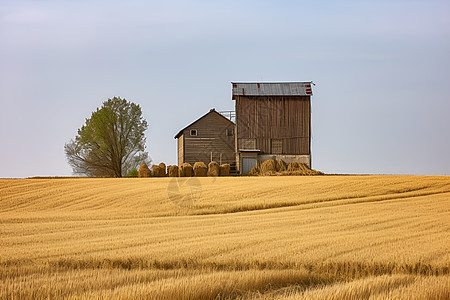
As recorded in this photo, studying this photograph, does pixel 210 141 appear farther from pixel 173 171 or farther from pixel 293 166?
pixel 293 166

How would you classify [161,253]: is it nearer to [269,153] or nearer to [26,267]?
[26,267]

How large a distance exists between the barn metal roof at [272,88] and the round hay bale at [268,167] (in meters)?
7.93

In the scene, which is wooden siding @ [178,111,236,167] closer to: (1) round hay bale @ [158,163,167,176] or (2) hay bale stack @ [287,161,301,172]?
(1) round hay bale @ [158,163,167,176]

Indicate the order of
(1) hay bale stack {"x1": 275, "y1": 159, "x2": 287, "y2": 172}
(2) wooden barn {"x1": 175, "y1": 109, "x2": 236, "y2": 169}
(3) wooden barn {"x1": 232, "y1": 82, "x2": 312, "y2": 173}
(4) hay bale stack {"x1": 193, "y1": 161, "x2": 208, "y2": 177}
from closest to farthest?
1. (4) hay bale stack {"x1": 193, "y1": 161, "x2": 208, "y2": 177}
2. (1) hay bale stack {"x1": 275, "y1": 159, "x2": 287, "y2": 172}
3. (3) wooden barn {"x1": 232, "y1": 82, "x2": 312, "y2": 173}
4. (2) wooden barn {"x1": 175, "y1": 109, "x2": 236, "y2": 169}

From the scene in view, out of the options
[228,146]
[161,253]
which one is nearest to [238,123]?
[228,146]

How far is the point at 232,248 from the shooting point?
1228 cm

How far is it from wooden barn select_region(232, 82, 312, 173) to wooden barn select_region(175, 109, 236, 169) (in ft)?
5.92

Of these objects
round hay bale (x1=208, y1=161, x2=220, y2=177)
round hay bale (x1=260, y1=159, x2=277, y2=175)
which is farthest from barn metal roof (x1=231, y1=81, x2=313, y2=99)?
round hay bale (x1=208, y1=161, x2=220, y2=177)

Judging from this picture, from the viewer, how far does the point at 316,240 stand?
13.2 m

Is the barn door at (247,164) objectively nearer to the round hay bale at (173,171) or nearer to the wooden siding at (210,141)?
the wooden siding at (210,141)

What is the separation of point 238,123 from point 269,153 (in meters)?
4.78

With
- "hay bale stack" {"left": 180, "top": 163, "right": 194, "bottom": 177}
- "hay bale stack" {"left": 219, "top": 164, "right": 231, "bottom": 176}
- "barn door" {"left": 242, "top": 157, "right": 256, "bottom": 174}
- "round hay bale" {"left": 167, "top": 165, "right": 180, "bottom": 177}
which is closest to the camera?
→ "hay bale stack" {"left": 180, "top": 163, "right": 194, "bottom": 177}

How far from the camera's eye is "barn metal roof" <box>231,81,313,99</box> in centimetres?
5231

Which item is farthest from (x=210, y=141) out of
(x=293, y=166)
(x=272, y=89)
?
(x=293, y=166)
